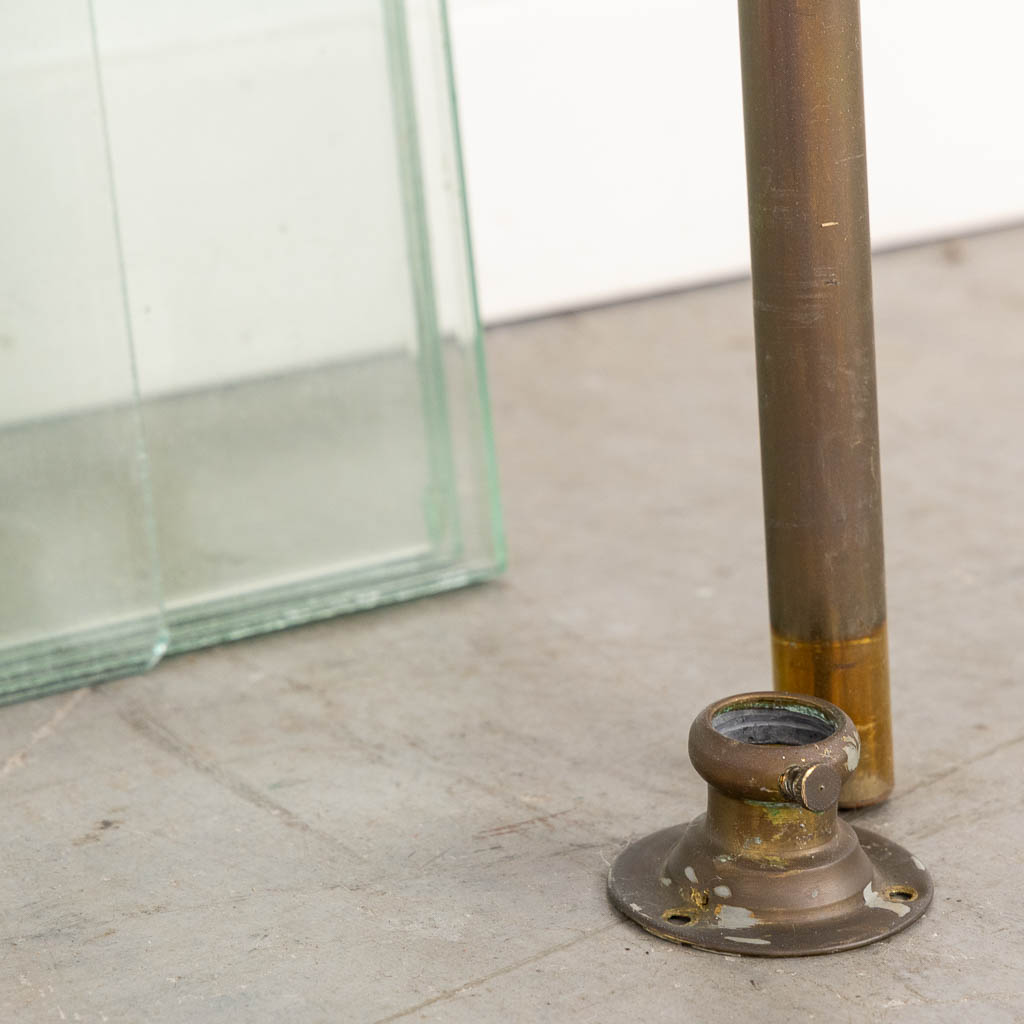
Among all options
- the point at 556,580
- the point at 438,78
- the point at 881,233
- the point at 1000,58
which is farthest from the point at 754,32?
the point at 1000,58

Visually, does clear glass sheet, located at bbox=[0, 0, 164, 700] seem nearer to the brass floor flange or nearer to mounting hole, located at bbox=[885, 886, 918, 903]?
the brass floor flange

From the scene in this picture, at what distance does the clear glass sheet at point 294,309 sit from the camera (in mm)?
3023

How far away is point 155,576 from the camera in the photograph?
3092 millimetres

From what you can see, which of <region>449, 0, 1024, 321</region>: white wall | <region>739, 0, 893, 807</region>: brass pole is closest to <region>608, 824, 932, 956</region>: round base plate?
<region>739, 0, 893, 807</region>: brass pole

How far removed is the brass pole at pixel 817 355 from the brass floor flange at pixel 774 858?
0.56 ft

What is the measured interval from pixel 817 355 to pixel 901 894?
710mm

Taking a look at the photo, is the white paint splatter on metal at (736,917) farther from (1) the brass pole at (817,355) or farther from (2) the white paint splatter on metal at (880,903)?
(1) the brass pole at (817,355)

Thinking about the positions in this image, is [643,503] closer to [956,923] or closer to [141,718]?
[141,718]

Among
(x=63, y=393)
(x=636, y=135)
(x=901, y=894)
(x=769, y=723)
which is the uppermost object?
(x=636, y=135)

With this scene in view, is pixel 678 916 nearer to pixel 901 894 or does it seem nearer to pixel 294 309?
pixel 901 894

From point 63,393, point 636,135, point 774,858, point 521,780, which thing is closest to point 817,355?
point 774,858

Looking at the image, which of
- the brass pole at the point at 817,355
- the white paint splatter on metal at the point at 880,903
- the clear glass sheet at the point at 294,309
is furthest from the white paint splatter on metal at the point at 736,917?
the clear glass sheet at the point at 294,309

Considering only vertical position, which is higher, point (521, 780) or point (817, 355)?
point (817, 355)

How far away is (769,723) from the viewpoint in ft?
7.16
